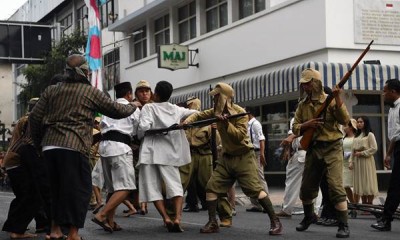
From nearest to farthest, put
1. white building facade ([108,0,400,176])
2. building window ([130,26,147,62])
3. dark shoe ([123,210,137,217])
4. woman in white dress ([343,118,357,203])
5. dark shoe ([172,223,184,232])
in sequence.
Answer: dark shoe ([172,223,184,232]) < dark shoe ([123,210,137,217]) < woman in white dress ([343,118,357,203]) < white building facade ([108,0,400,176]) < building window ([130,26,147,62])

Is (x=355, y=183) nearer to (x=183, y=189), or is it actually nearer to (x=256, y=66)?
(x=183, y=189)

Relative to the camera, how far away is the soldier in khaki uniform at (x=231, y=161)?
31.2ft

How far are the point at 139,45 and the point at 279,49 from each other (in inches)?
501

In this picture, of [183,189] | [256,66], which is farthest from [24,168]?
[256,66]

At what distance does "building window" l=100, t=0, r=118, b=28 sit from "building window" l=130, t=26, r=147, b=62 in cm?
266

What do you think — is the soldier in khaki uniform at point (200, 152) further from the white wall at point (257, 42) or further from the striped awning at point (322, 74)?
the white wall at point (257, 42)

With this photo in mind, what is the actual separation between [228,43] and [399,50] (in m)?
6.18

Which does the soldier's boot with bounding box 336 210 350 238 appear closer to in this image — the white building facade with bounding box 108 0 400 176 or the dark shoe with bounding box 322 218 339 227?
the dark shoe with bounding box 322 218 339 227

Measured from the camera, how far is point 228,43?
2542 centimetres

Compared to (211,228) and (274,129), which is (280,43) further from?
(211,228)

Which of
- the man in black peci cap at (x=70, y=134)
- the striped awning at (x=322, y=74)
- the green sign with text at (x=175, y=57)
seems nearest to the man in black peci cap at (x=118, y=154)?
the man in black peci cap at (x=70, y=134)

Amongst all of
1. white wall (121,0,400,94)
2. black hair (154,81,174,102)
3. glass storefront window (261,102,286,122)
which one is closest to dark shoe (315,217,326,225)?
black hair (154,81,174,102)

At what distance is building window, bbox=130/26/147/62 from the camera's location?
33344mm

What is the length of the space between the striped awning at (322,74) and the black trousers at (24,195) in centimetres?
1149
